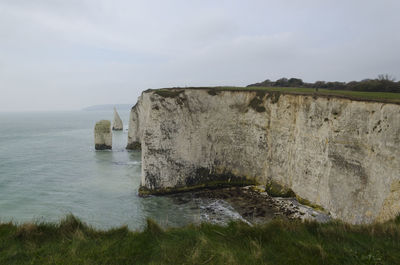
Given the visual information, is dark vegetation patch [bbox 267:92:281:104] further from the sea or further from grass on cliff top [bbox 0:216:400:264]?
grass on cliff top [bbox 0:216:400:264]

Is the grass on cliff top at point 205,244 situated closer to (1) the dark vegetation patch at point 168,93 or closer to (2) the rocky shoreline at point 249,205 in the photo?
(2) the rocky shoreline at point 249,205

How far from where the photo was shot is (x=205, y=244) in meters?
5.27

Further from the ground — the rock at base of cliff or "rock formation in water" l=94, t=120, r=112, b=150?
"rock formation in water" l=94, t=120, r=112, b=150

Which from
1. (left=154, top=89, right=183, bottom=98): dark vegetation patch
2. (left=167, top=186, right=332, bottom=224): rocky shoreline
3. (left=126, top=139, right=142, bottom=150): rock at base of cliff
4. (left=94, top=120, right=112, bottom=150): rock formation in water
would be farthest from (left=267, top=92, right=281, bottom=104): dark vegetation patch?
(left=94, top=120, right=112, bottom=150): rock formation in water

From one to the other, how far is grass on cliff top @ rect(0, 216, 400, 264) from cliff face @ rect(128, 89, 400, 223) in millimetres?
7437

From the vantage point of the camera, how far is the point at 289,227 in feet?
19.6

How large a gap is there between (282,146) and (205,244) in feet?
51.8

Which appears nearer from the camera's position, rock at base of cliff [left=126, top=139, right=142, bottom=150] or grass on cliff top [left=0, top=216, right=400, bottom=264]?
grass on cliff top [left=0, top=216, right=400, bottom=264]

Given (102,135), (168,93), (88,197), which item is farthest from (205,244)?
(102,135)

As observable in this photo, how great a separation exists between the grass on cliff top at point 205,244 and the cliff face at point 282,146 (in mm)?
7437

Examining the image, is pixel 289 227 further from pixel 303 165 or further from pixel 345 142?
pixel 303 165

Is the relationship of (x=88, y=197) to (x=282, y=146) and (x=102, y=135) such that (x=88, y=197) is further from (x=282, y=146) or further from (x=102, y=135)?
(x=102, y=135)

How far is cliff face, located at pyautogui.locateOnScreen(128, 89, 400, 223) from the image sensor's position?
12.3 metres

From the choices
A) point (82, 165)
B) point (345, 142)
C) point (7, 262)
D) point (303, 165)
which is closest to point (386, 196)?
point (345, 142)
